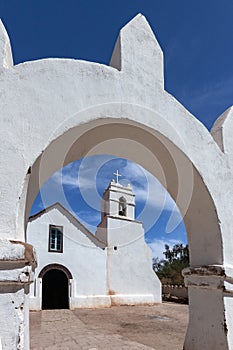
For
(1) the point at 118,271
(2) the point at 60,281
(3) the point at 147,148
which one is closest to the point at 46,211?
(2) the point at 60,281

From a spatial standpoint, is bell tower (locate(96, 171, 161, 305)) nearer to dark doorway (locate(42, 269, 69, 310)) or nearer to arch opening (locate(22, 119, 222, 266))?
dark doorway (locate(42, 269, 69, 310))

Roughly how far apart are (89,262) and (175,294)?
6459mm

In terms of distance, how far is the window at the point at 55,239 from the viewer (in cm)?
1527

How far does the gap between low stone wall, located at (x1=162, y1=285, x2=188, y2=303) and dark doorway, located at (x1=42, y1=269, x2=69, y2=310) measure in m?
6.30

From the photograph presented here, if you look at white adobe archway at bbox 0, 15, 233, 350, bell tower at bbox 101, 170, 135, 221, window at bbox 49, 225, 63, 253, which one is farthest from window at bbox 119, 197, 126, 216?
white adobe archway at bbox 0, 15, 233, 350

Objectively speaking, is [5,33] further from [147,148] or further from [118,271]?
[118,271]

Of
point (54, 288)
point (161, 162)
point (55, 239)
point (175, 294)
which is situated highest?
point (161, 162)

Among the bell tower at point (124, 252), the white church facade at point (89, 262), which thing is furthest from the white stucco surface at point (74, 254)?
the bell tower at point (124, 252)

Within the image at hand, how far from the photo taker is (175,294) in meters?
19.1

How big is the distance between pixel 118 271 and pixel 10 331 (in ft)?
49.7

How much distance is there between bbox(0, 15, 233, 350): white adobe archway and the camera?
7.34ft

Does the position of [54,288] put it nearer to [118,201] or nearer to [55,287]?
[55,287]

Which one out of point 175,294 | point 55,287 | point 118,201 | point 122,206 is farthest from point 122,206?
point 175,294

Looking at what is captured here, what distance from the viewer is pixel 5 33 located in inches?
99.5
